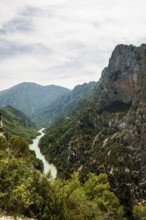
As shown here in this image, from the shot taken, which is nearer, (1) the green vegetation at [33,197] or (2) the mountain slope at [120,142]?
(1) the green vegetation at [33,197]

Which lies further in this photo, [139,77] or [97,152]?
[139,77]

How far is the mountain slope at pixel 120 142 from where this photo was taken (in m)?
119

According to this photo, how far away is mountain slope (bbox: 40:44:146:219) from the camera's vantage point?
119375 millimetres

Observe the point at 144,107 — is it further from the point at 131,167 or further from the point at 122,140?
the point at 131,167

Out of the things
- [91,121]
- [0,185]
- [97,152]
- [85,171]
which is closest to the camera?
[0,185]

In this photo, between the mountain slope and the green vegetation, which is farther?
the mountain slope

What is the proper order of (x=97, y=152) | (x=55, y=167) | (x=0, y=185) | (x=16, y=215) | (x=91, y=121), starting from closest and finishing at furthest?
(x=16, y=215) < (x=0, y=185) < (x=97, y=152) < (x=55, y=167) < (x=91, y=121)

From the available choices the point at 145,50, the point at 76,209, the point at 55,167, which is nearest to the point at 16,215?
the point at 76,209

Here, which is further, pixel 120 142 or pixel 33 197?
pixel 120 142

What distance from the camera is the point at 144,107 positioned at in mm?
138500

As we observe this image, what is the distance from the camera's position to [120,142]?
14075 centimetres

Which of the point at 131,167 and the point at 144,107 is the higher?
the point at 144,107

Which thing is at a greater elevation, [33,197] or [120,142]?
[120,142]

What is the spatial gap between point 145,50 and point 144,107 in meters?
51.4
